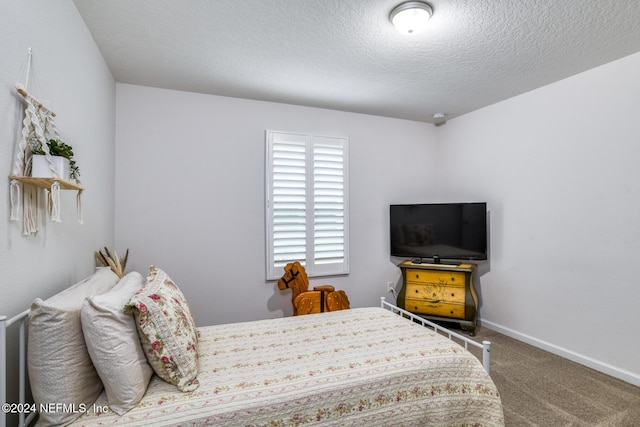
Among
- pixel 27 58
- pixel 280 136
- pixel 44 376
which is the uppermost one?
pixel 280 136

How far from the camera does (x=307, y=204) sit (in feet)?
11.7

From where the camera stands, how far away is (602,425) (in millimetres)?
1966

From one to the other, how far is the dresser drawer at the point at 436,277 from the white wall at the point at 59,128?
3059mm

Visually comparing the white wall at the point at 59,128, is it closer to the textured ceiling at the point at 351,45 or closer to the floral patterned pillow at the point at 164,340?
the textured ceiling at the point at 351,45

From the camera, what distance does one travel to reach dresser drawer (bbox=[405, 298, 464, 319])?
338 centimetres

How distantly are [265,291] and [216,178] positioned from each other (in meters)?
1.31

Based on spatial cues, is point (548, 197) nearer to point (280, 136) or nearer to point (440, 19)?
point (440, 19)

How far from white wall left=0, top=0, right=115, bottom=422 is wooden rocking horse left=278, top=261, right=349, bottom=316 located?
5.37 feet

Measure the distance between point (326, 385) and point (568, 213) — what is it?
273 cm

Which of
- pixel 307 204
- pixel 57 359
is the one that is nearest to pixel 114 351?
pixel 57 359

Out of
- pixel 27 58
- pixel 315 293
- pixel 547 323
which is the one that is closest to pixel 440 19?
pixel 27 58

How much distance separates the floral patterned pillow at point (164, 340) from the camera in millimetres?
1380

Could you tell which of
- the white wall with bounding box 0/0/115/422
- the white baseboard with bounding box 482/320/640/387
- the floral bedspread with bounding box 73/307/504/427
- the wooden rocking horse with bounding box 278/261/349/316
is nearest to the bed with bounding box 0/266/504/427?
the floral bedspread with bounding box 73/307/504/427

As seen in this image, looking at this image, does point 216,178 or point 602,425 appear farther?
point 216,178
